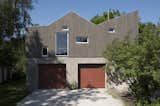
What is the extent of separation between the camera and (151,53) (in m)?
22.0

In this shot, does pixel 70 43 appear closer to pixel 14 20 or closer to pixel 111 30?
pixel 111 30

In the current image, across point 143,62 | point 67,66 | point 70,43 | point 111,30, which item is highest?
point 111,30

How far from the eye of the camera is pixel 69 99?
24953 mm

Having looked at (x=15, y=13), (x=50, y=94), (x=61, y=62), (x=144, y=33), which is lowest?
(x=50, y=94)

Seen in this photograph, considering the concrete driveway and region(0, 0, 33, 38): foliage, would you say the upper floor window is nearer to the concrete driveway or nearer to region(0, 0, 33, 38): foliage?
the concrete driveway

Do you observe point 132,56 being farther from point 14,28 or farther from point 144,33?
point 14,28

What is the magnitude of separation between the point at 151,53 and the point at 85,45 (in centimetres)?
1061

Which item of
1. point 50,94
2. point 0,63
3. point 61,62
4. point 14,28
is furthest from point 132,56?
point 0,63

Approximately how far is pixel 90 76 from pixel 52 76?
350 cm

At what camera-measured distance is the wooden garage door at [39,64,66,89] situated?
32.0 m

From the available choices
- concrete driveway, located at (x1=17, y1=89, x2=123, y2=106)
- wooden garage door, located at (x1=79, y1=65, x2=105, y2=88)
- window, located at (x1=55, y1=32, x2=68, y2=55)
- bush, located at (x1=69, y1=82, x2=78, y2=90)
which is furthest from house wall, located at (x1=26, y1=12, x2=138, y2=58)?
concrete driveway, located at (x1=17, y1=89, x2=123, y2=106)

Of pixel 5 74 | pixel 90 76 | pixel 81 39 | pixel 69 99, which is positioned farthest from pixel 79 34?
pixel 5 74

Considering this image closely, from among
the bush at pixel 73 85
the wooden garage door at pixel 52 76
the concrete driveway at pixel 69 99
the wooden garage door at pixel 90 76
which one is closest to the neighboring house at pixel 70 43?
the wooden garage door at pixel 52 76

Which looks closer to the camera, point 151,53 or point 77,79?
point 151,53
